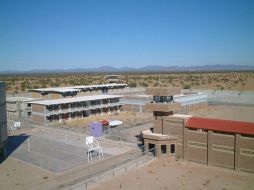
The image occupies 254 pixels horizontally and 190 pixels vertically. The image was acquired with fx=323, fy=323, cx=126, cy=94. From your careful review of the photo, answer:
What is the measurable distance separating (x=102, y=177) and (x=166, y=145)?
10.3 metres

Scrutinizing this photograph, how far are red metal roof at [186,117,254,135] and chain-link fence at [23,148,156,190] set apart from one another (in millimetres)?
5898

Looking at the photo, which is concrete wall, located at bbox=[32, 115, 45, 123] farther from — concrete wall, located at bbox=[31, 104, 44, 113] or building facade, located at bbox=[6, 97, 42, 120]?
building facade, located at bbox=[6, 97, 42, 120]

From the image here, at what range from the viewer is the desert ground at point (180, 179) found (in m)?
29.4

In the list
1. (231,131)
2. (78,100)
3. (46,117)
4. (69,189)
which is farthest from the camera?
(78,100)

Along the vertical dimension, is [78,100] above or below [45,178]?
above

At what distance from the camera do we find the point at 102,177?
103 ft

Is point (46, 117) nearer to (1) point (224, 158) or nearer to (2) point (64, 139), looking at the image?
(2) point (64, 139)

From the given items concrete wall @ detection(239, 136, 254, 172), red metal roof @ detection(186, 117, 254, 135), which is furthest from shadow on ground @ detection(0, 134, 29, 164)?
concrete wall @ detection(239, 136, 254, 172)

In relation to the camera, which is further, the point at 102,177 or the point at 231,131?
the point at 231,131

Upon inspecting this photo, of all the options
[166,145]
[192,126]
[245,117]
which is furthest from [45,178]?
[245,117]

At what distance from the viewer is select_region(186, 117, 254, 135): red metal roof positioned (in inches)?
1316

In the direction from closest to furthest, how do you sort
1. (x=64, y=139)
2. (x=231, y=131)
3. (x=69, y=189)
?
(x=69, y=189) < (x=231, y=131) < (x=64, y=139)

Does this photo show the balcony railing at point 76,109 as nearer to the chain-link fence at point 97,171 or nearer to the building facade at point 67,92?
the building facade at point 67,92

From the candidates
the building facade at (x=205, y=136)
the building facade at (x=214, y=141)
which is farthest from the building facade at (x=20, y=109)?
the building facade at (x=214, y=141)
